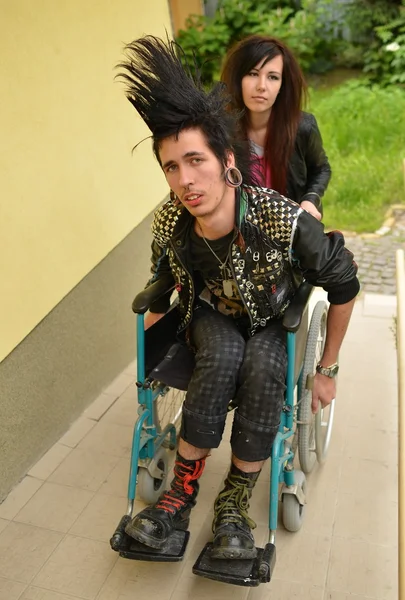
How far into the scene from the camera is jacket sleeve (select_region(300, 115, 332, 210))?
2.49 m

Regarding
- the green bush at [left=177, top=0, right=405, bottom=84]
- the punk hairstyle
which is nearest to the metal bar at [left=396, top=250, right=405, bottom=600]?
the punk hairstyle

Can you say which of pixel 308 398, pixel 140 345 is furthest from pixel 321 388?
pixel 140 345

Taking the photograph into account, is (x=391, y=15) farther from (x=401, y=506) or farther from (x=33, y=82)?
(x=401, y=506)

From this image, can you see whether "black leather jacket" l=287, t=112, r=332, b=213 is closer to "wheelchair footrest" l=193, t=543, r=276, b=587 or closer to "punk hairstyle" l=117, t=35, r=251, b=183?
"punk hairstyle" l=117, t=35, r=251, b=183

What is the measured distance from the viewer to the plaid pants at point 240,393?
185 centimetres

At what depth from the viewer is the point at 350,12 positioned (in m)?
6.86

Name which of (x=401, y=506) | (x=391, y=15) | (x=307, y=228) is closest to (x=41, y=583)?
(x=401, y=506)

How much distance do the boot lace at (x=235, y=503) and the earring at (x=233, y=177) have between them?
34.1 inches

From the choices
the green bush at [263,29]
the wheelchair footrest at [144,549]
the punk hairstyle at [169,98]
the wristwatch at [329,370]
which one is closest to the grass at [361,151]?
the green bush at [263,29]

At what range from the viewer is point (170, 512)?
194 cm

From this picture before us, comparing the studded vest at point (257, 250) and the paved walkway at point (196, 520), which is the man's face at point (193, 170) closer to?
the studded vest at point (257, 250)

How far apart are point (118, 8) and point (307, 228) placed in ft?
5.50

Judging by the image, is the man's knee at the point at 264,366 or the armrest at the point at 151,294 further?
the armrest at the point at 151,294

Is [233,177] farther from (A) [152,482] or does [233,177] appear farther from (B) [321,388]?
(A) [152,482]
